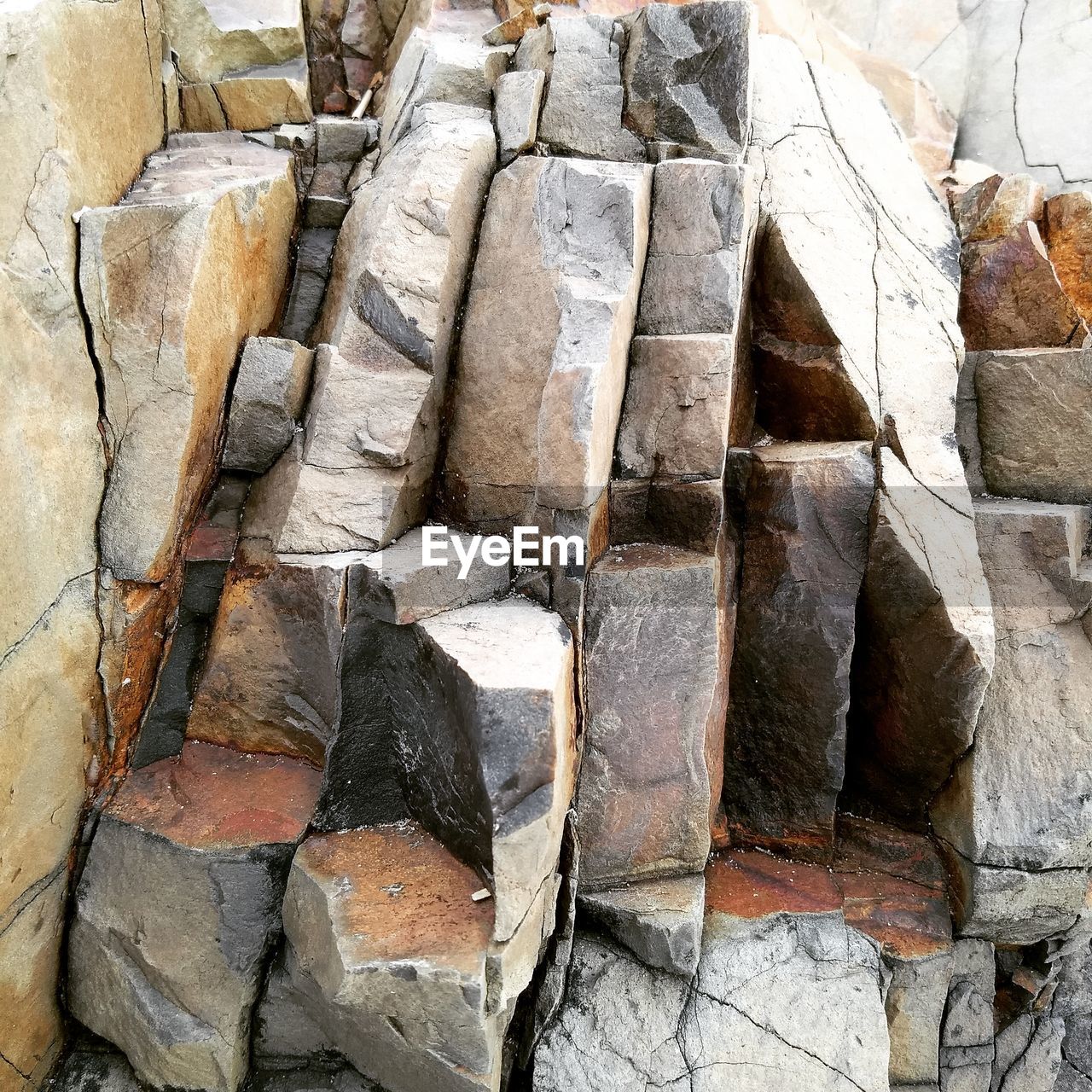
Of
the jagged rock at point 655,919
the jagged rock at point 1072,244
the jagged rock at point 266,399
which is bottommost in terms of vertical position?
the jagged rock at point 655,919

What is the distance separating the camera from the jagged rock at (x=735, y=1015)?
2291 millimetres

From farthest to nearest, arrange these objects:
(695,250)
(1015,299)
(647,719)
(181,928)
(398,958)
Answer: (1015,299)
(695,250)
(647,719)
(181,928)
(398,958)

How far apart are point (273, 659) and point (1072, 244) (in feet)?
10.6

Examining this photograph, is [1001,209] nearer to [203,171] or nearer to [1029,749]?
[1029,749]

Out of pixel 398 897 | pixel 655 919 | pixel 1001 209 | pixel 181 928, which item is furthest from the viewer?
pixel 1001 209

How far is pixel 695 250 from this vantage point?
2.74m

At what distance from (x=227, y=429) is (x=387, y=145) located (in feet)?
4.00

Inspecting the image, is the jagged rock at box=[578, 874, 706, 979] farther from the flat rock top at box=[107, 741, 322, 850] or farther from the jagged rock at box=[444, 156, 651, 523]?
the jagged rock at box=[444, 156, 651, 523]

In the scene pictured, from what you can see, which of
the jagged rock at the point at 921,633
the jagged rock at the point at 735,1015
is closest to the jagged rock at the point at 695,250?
the jagged rock at the point at 921,633

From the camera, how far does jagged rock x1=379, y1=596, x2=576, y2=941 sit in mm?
1995

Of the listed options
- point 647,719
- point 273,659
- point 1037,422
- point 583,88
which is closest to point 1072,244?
point 1037,422

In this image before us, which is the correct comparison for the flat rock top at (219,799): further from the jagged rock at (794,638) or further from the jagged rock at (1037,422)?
the jagged rock at (1037,422)

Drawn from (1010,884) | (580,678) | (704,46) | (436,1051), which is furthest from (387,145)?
(1010,884)

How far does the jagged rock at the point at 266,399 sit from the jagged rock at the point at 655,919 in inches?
61.1
